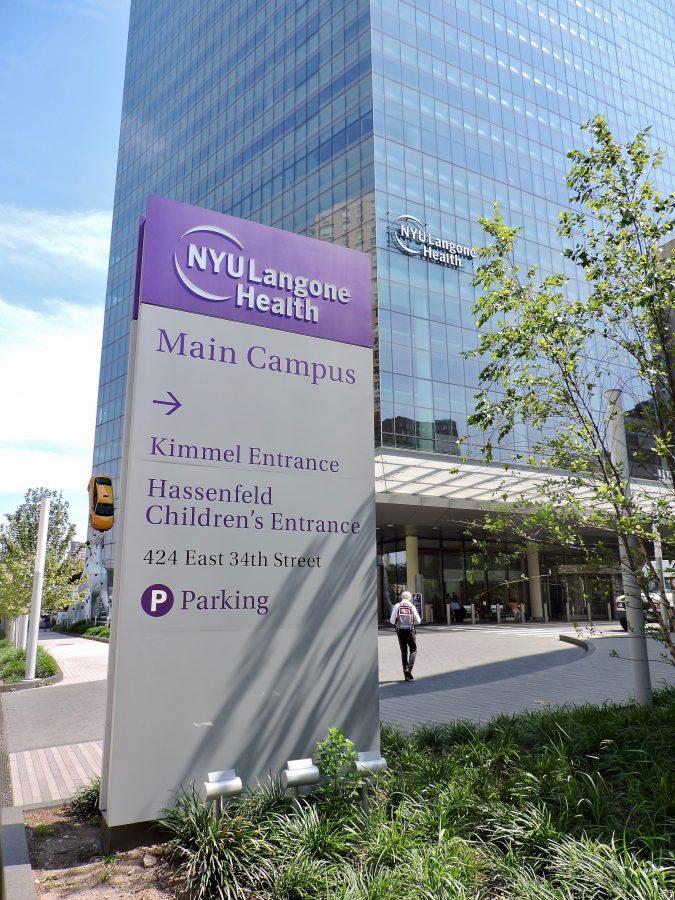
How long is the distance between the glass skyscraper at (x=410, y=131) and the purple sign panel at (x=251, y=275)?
88.4 ft

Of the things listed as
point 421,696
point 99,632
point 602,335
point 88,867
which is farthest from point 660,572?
point 99,632

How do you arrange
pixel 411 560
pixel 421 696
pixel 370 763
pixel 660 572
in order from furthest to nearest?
1. pixel 411 560
2. pixel 421 696
3. pixel 660 572
4. pixel 370 763

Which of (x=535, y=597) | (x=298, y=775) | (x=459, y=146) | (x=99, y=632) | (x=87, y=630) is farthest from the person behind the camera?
(x=459, y=146)

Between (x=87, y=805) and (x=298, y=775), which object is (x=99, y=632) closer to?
(x=87, y=805)

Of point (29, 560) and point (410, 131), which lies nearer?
point (29, 560)

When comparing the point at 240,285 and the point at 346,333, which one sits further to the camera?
the point at 346,333

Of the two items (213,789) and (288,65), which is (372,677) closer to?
(213,789)

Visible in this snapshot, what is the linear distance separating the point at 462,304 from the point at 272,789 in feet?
122

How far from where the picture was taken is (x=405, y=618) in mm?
13367

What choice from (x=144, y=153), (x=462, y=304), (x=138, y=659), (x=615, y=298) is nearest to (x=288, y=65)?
(x=462, y=304)

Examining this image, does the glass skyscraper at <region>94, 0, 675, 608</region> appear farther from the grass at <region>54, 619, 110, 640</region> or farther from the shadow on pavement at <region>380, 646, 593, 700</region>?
the shadow on pavement at <region>380, 646, 593, 700</region>

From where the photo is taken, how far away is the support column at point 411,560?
3665cm

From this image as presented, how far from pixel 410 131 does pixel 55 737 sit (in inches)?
1512

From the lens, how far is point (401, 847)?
4215mm
